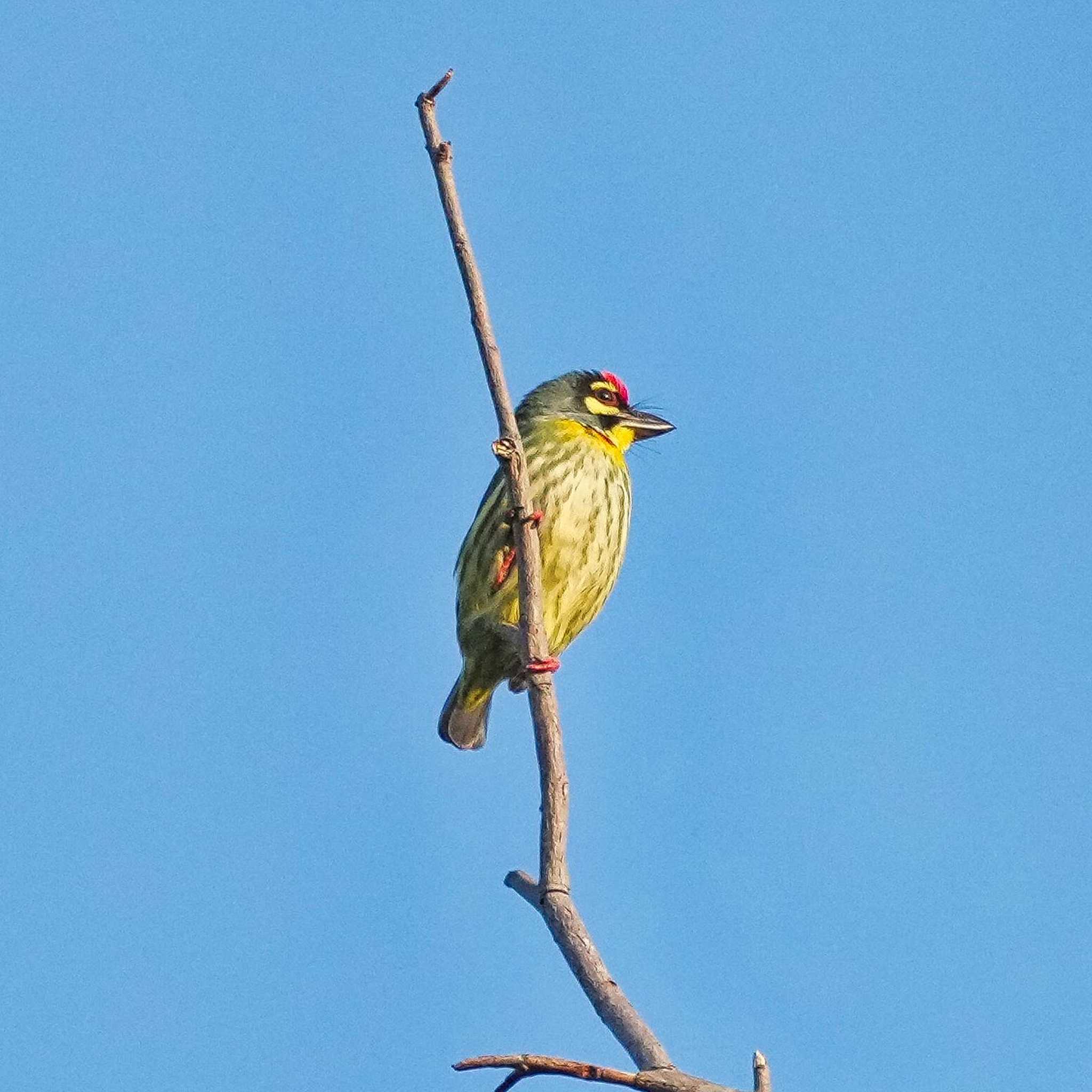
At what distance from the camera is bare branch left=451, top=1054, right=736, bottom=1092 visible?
10.7 ft

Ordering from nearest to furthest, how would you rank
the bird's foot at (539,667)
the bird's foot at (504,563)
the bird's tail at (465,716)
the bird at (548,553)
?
1. the bird's foot at (539,667)
2. the bird's foot at (504,563)
3. the bird at (548,553)
4. the bird's tail at (465,716)

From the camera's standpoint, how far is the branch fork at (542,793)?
3334mm

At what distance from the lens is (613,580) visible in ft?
25.2

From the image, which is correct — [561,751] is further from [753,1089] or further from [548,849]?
[753,1089]

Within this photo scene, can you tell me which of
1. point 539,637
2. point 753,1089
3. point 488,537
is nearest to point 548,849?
point 539,637

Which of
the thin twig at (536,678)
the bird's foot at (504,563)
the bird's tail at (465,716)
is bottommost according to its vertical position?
the thin twig at (536,678)

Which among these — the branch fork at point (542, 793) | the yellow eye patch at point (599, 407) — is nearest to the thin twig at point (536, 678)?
the branch fork at point (542, 793)

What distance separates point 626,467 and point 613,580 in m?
0.67

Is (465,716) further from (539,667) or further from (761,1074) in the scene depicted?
(761,1074)

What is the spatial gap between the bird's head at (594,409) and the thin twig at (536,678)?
294 cm

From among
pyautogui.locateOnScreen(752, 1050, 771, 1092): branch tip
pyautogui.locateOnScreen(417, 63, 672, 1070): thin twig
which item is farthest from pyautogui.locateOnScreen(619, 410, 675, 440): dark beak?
pyautogui.locateOnScreen(752, 1050, 771, 1092): branch tip

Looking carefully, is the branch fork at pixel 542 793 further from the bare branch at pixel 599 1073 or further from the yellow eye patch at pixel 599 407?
the yellow eye patch at pixel 599 407

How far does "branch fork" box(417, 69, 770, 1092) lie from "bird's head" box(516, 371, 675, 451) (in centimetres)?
295

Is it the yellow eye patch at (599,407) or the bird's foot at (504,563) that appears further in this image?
the yellow eye patch at (599,407)
